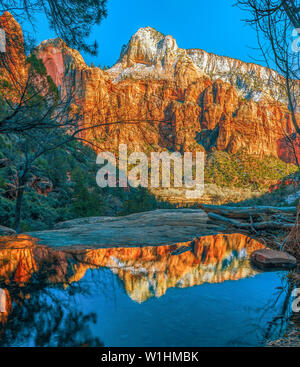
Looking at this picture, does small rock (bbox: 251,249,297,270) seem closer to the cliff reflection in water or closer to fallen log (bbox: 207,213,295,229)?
the cliff reflection in water

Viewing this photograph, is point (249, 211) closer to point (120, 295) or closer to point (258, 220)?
point (258, 220)

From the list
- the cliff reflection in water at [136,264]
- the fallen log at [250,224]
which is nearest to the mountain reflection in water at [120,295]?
the cliff reflection in water at [136,264]

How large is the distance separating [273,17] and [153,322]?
3.15 metres

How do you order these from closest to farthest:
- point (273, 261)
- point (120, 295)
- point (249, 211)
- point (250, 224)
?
point (120, 295) → point (273, 261) → point (250, 224) → point (249, 211)

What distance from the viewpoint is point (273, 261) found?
2643mm

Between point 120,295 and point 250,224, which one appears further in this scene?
point 250,224

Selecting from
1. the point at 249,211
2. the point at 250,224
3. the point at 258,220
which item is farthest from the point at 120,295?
the point at 258,220

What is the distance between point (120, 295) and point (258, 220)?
12.6ft

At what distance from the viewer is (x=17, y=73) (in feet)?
12.2

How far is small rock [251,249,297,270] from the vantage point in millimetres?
2615

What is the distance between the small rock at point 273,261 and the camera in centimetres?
262

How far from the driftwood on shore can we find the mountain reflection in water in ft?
4.60
